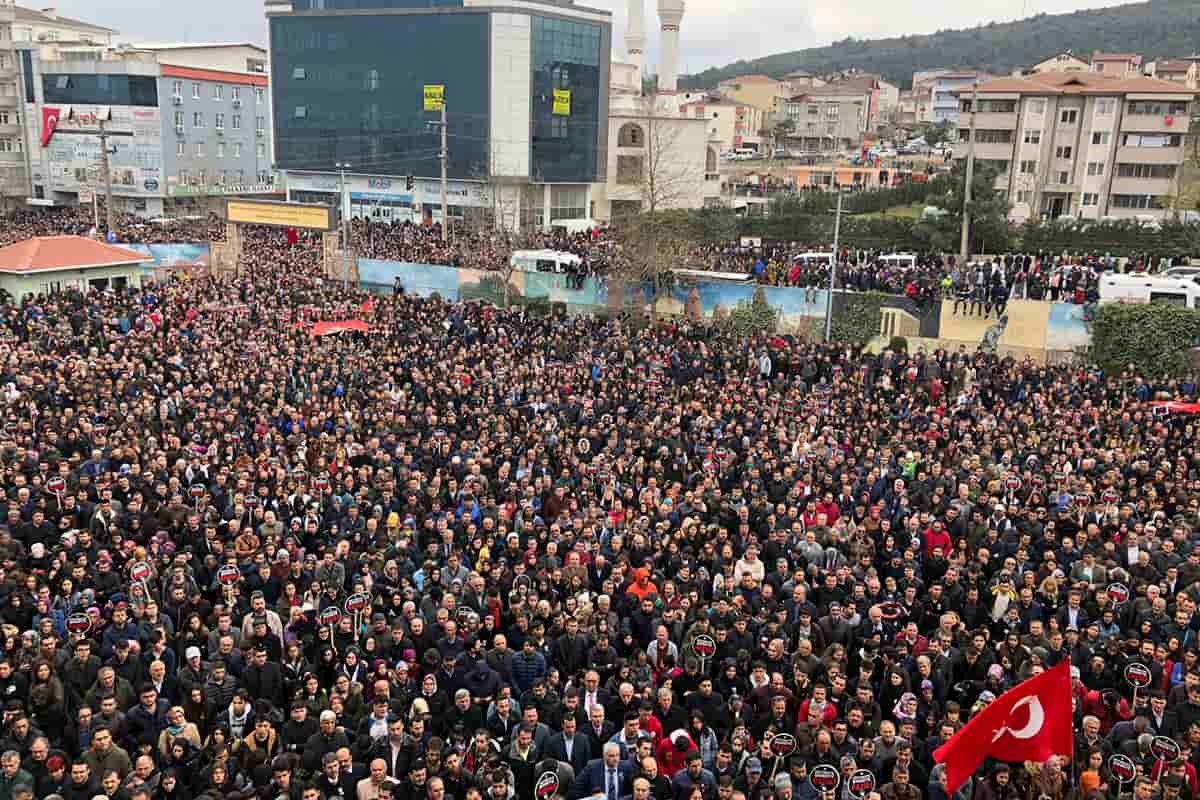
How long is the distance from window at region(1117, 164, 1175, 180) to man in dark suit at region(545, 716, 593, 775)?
52228 mm

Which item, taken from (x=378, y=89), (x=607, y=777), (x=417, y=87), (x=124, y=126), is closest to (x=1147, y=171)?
(x=417, y=87)

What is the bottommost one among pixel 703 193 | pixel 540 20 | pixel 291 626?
pixel 291 626

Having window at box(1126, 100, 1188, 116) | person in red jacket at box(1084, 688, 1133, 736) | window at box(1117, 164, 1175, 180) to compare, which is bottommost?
person in red jacket at box(1084, 688, 1133, 736)

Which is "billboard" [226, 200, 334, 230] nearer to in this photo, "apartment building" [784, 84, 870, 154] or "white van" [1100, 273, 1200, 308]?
"white van" [1100, 273, 1200, 308]

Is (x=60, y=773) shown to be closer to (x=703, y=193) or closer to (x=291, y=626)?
(x=291, y=626)

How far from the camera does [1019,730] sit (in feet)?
22.2

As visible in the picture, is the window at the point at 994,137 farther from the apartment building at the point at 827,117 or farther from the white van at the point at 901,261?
the apartment building at the point at 827,117

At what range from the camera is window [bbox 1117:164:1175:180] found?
49156 mm

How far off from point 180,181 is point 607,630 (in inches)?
2295

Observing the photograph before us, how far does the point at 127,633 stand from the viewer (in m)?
8.77

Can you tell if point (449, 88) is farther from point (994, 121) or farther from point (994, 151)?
point (994, 151)

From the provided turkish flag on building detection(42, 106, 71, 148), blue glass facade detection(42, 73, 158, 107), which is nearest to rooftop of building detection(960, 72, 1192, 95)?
blue glass facade detection(42, 73, 158, 107)

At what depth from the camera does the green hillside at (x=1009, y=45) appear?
13538 centimetres

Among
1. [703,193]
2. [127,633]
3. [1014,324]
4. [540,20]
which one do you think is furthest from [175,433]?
[703,193]
